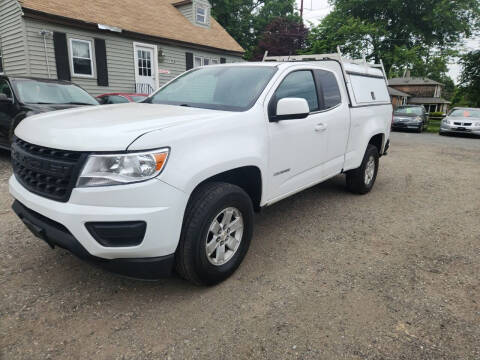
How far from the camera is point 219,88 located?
3426 mm

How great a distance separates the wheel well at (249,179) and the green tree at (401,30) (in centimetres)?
2165

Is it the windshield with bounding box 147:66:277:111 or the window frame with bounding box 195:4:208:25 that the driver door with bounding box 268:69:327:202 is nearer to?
the windshield with bounding box 147:66:277:111

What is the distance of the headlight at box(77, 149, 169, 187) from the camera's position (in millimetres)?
2090

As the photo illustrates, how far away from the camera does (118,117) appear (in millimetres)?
2590

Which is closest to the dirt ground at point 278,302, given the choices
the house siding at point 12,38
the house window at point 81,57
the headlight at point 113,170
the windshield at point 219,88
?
the headlight at point 113,170

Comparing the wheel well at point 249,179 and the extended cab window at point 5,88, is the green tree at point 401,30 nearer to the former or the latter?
the extended cab window at point 5,88

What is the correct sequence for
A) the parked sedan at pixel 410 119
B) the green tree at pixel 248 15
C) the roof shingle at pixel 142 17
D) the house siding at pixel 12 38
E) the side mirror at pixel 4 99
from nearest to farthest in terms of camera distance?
1. the side mirror at pixel 4 99
2. the house siding at pixel 12 38
3. the roof shingle at pixel 142 17
4. the parked sedan at pixel 410 119
5. the green tree at pixel 248 15

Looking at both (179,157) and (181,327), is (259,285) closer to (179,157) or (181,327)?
(181,327)

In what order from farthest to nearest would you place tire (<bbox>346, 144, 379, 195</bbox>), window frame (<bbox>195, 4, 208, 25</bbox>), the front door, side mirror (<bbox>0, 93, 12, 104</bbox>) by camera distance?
window frame (<bbox>195, 4, 208, 25</bbox>) → the front door → side mirror (<bbox>0, 93, 12, 104</bbox>) → tire (<bbox>346, 144, 379, 195</bbox>)

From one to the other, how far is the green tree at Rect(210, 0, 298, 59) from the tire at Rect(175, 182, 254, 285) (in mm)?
32460

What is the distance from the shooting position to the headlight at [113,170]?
209cm

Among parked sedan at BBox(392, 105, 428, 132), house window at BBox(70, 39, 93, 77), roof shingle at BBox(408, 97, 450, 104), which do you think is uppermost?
→ house window at BBox(70, 39, 93, 77)

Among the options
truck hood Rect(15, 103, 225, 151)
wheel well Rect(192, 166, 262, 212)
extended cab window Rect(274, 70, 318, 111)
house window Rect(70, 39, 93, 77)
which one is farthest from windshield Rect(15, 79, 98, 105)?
house window Rect(70, 39, 93, 77)

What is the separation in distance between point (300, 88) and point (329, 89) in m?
0.66
